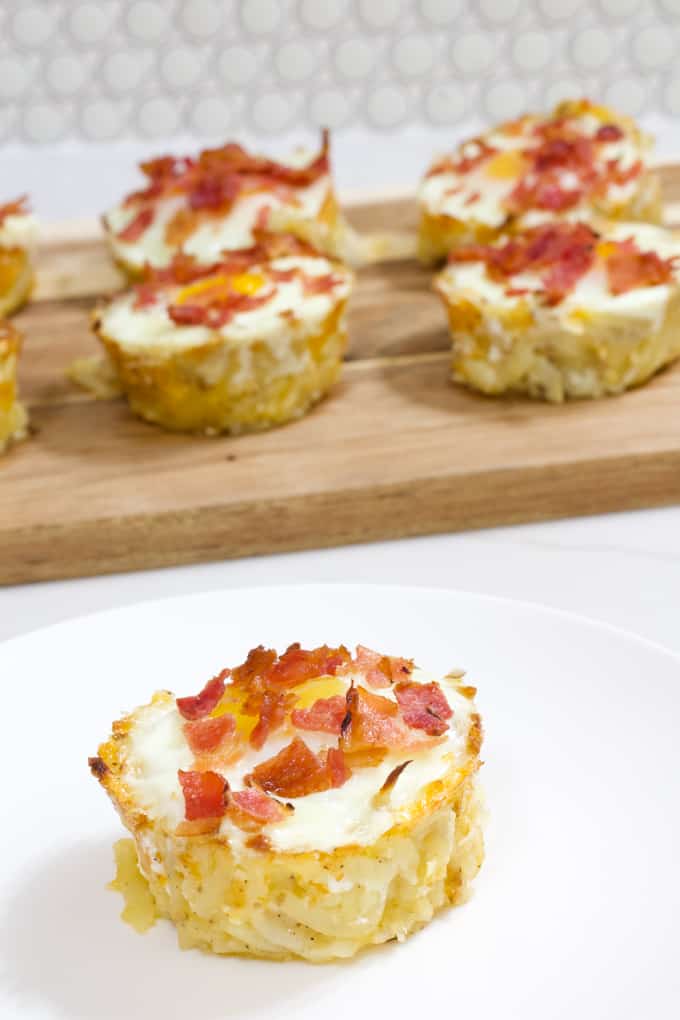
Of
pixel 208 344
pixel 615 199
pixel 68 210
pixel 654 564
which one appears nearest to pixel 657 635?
pixel 654 564

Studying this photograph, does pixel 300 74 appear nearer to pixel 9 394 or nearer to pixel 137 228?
pixel 137 228

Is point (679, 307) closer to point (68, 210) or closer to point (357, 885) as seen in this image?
point (357, 885)

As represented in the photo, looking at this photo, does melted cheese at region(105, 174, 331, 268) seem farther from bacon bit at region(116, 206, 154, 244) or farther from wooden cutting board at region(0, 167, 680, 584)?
wooden cutting board at region(0, 167, 680, 584)

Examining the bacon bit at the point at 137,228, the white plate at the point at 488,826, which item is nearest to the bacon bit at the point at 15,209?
the bacon bit at the point at 137,228

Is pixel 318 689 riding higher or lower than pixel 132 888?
higher

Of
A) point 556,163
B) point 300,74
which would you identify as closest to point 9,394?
point 556,163

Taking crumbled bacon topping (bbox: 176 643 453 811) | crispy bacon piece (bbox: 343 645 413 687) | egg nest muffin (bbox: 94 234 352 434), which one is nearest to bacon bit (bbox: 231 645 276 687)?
crumbled bacon topping (bbox: 176 643 453 811)

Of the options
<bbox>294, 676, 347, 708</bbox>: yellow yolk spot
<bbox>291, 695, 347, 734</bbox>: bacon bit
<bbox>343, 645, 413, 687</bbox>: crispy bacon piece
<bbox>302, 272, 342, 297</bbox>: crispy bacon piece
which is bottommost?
<bbox>302, 272, 342, 297</bbox>: crispy bacon piece
